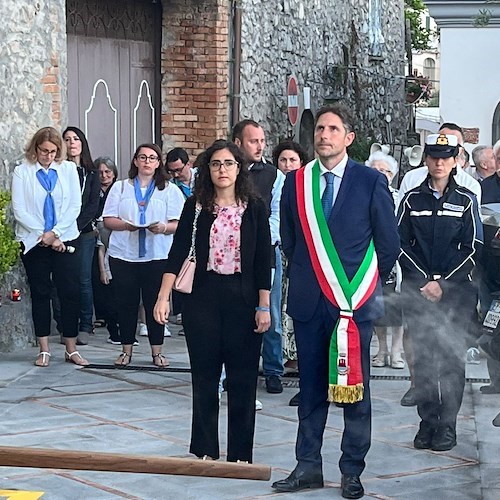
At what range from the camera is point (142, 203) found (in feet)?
34.0

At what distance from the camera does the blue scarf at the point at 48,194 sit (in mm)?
10367

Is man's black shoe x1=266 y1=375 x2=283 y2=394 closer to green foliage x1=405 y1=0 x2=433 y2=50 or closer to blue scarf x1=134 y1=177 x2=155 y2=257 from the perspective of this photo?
blue scarf x1=134 y1=177 x2=155 y2=257

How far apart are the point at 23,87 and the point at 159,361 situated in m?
2.66

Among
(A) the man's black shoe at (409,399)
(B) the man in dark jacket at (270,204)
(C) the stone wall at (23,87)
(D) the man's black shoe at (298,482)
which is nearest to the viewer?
(D) the man's black shoe at (298,482)

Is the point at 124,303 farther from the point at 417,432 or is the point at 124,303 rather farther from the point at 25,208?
the point at 417,432

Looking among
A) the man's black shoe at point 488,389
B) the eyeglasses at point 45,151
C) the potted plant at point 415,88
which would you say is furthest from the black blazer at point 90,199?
the potted plant at point 415,88

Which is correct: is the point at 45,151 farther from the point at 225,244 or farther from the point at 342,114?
the point at 342,114

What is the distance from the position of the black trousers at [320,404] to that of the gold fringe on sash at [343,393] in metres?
0.10

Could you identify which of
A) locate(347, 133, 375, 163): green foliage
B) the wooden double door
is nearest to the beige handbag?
the wooden double door

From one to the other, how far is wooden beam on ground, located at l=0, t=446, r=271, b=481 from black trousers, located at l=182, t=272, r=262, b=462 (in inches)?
82.1

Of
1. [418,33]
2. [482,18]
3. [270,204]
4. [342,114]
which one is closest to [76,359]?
[270,204]

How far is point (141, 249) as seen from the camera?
1028 cm

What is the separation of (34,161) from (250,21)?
563 centimetres

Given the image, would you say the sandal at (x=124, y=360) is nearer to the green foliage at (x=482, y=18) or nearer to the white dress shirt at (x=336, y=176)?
the white dress shirt at (x=336, y=176)
